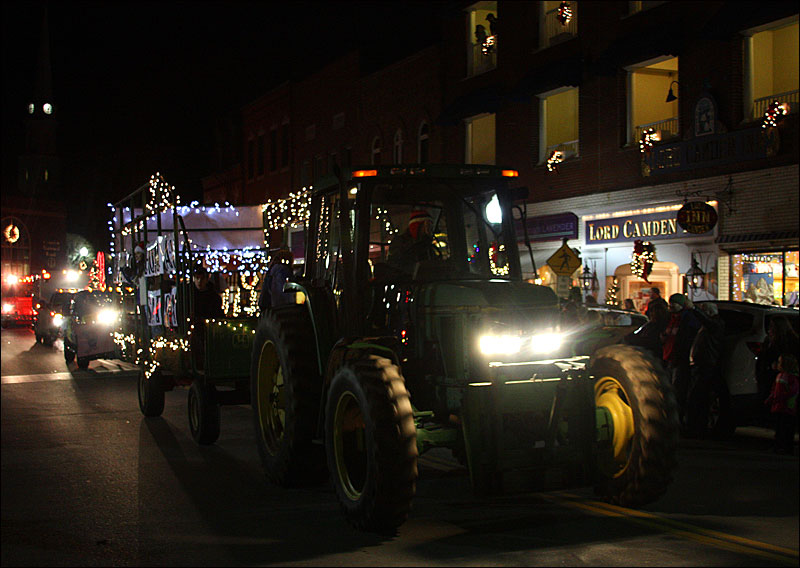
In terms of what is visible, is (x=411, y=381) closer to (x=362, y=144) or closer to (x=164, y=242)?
(x=164, y=242)

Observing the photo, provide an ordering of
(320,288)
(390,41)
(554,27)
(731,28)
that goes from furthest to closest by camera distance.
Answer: (390,41)
(554,27)
(731,28)
(320,288)

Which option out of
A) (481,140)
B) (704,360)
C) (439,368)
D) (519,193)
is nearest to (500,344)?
(439,368)

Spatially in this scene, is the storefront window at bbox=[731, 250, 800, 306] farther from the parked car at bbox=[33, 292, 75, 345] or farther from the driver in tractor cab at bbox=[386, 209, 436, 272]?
the parked car at bbox=[33, 292, 75, 345]

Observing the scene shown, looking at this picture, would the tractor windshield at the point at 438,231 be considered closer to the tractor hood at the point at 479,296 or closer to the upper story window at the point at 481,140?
the tractor hood at the point at 479,296

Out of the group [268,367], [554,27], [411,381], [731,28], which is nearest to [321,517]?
[411,381]

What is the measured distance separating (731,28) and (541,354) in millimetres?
14209

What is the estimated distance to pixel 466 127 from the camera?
94.6 feet

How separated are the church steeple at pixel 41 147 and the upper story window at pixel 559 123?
90226 millimetres

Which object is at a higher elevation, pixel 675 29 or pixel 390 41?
pixel 390 41

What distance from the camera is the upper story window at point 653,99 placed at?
2180 cm

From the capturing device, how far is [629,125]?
22.7m

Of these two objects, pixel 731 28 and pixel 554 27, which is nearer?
pixel 731 28

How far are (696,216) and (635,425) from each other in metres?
13.9

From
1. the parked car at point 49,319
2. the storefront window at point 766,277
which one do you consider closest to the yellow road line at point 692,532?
the storefront window at point 766,277
